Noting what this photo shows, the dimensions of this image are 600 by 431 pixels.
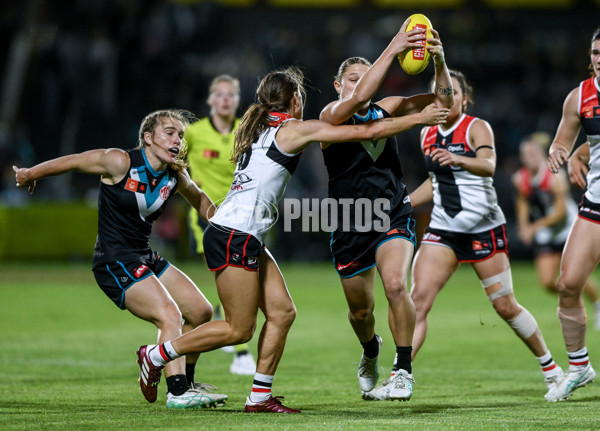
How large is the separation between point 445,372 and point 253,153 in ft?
11.1

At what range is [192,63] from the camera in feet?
74.7

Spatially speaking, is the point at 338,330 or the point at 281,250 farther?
the point at 281,250

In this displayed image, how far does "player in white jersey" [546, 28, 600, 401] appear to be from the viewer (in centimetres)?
655

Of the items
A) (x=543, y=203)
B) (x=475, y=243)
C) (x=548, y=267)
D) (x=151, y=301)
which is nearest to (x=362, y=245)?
(x=475, y=243)

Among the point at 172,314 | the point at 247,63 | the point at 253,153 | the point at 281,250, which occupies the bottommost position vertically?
the point at 281,250

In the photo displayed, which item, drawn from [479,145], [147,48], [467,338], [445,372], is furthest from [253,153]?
[147,48]

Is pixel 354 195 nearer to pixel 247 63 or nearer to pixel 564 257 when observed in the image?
pixel 564 257

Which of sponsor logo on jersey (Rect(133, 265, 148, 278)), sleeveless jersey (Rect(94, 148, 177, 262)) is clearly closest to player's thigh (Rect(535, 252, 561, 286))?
sleeveless jersey (Rect(94, 148, 177, 262))

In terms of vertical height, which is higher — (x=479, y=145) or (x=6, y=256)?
(x=479, y=145)

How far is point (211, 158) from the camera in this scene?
8.91 metres

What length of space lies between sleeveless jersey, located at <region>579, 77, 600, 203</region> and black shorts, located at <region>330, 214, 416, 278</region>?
140cm

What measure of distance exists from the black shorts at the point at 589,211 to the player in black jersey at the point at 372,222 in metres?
1.31

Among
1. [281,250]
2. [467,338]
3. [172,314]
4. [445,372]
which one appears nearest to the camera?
[172,314]

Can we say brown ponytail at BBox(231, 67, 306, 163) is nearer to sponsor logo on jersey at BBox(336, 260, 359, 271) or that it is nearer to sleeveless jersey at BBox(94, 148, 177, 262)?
sleeveless jersey at BBox(94, 148, 177, 262)
